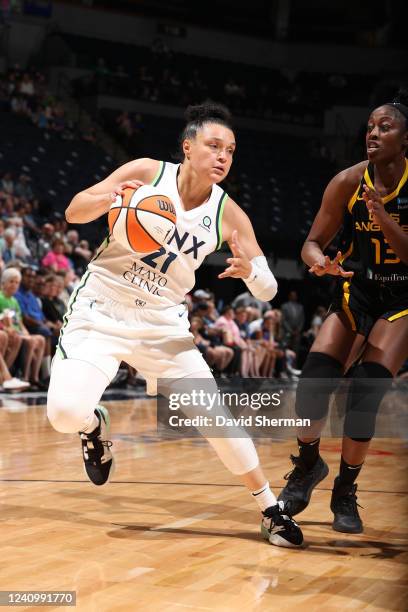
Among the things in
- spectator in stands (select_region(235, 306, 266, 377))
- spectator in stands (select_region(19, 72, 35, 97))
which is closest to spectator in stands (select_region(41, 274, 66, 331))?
spectator in stands (select_region(235, 306, 266, 377))

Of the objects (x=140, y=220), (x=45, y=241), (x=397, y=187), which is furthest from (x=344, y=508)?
(x=45, y=241)

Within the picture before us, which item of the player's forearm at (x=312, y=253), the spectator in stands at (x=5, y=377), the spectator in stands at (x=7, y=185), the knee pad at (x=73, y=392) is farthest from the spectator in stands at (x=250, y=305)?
the knee pad at (x=73, y=392)

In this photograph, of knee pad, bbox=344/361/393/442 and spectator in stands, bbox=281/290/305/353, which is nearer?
knee pad, bbox=344/361/393/442

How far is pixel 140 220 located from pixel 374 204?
0.97 meters

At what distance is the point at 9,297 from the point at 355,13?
19.1 m

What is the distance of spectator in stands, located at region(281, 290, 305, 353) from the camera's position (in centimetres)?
1405

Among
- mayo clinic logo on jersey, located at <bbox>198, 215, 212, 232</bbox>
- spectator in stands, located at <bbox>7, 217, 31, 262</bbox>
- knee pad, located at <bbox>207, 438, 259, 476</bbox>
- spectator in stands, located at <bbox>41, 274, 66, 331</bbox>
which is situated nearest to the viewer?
knee pad, located at <bbox>207, 438, 259, 476</bbox>

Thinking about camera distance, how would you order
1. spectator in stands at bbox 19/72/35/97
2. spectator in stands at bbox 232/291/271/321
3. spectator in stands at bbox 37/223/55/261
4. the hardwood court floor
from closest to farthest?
the hardwood court floor, spectator in stands at bbox 37/223/55/261, spectator in stands at bbox 232/291/271/321, spectator in stands at bbox 19/72/35/97

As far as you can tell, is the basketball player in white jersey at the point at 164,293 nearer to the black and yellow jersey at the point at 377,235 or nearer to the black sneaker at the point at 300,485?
the black sneaker at the point at 300,485

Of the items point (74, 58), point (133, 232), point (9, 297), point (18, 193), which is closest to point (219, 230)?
point (133, 232)

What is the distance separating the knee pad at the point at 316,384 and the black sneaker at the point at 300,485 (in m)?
0.27

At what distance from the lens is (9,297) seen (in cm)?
912

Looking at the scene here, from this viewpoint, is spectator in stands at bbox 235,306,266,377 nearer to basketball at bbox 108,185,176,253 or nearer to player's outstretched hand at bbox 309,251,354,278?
player's outstretched hand at bbox 309,251,354,278

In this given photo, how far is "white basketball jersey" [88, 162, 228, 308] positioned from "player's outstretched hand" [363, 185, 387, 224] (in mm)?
624
